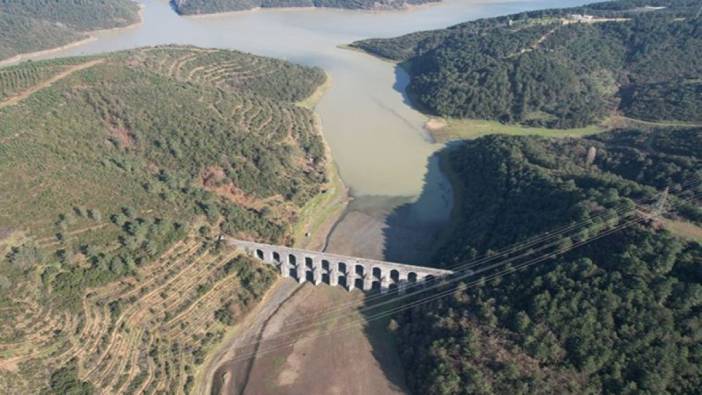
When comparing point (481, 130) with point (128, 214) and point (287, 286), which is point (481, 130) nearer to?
point (287, 286)

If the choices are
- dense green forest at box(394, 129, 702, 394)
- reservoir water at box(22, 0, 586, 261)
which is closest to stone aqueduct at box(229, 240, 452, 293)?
dense green forest at box(394, 129, 702, 394)

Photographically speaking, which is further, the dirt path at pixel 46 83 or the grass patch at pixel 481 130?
the grass patch at pixel 481 130

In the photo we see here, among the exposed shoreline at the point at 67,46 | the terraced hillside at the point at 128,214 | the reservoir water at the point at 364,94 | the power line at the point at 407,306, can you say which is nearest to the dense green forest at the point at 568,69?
the reservoir water at the point at 364,94

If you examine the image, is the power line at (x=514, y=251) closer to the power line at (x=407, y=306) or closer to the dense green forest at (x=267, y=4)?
the power line at (x=407, y=306)

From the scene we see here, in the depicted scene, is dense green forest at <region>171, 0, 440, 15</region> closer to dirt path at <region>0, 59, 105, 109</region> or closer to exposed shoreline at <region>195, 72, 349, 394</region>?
dirt path at <region>0, 59, 105, 109</region>

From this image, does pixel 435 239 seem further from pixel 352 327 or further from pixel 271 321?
pixel 271 321
